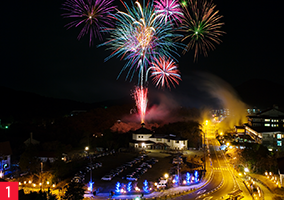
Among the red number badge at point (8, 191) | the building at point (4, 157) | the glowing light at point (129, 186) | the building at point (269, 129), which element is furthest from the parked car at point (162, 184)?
the building at point (269, 129)

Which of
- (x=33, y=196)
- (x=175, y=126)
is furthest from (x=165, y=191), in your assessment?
(x=175, y=126)

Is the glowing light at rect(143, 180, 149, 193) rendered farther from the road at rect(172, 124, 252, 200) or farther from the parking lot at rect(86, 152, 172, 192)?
the road at rect(172, 124, 252, 200)

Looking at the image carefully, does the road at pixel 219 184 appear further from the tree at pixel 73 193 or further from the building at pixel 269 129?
the building at pixel 269 129

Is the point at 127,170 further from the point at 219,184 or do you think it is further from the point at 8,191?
the point at 8,191

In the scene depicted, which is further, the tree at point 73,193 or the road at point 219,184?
the road at point 219,184

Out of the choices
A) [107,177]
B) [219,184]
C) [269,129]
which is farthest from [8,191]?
[269,129]

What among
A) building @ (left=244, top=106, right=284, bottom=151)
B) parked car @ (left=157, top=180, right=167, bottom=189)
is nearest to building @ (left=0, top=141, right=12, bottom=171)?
parked car @ (left=157, top=180, right=167, bottom=189)
